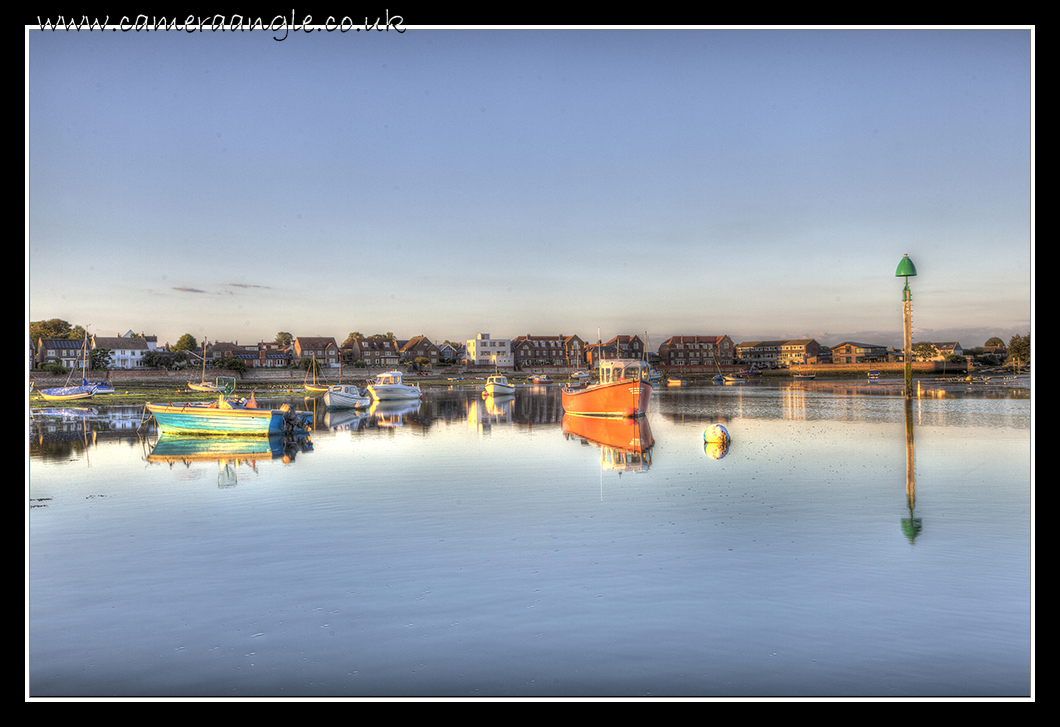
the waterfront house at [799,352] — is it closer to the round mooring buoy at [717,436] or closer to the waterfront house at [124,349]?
the waterfront house at [124,349]

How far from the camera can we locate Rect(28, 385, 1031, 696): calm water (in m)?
6.85

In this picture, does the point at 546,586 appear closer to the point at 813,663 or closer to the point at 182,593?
the point at 813,663

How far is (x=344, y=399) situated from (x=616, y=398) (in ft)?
77.2

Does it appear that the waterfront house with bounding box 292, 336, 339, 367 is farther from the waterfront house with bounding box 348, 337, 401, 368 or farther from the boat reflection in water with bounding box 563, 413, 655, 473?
the boat reflection in water with bounding box 563, 413, 655, 473

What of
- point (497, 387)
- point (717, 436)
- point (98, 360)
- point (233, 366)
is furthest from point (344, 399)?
point (98, 360)

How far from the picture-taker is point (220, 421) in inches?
1152

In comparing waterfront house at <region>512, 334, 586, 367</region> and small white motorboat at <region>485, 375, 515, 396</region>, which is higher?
waterfront house at <region>512, 334, 586, 367</region>

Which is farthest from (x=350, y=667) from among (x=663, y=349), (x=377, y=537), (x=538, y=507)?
(x=663, y=349)

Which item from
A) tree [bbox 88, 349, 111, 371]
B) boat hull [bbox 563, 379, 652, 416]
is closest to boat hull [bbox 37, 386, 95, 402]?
tree [bbox 88, 349, 111, 371]

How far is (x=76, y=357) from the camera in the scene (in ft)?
291

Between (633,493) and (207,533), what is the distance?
8833 millimetres

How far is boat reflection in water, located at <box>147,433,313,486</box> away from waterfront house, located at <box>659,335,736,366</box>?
127 m

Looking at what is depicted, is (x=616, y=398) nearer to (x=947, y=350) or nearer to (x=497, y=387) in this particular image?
(x=497, y=387)

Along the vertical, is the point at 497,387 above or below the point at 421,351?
below
